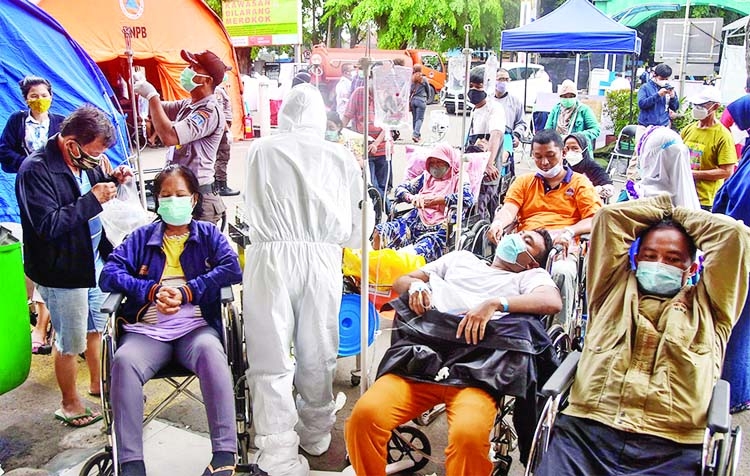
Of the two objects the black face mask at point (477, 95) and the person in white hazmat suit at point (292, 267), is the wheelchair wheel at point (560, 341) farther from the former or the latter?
the black face mask at point (477, 95)

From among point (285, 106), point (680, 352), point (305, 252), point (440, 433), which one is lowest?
point (440, 433)

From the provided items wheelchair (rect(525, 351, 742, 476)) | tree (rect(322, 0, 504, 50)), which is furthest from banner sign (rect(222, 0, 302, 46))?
wheelchair (rect(525, 351, 742, 476))

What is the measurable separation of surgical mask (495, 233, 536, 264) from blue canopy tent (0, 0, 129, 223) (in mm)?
3919

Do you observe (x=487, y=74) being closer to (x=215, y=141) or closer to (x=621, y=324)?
(x=215, y=141)

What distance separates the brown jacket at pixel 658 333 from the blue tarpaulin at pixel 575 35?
751 centimetres

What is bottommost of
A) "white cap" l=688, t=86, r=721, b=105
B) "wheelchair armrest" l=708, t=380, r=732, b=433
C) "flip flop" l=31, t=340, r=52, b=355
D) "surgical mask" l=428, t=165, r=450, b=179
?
"flip flop" l=31, t=340, r=52, b=355

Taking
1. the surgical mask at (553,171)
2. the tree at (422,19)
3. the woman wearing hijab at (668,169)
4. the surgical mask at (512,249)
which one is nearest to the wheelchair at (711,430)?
the surgical mask at (512,249)

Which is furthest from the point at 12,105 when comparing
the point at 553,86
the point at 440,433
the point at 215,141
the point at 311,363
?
the point at 553,86

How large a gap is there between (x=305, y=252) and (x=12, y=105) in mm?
4568

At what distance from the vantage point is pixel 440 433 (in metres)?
3.26

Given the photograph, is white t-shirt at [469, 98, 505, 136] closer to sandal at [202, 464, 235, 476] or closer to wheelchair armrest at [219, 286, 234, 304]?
wheelchair armrest at [219, 286, 234, 304]

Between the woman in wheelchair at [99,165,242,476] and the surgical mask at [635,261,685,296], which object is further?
the woman in wheelchair at [99,165,242,476]

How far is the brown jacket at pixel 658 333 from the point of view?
223 cm

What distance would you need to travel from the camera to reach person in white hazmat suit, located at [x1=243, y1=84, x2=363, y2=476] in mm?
2785
